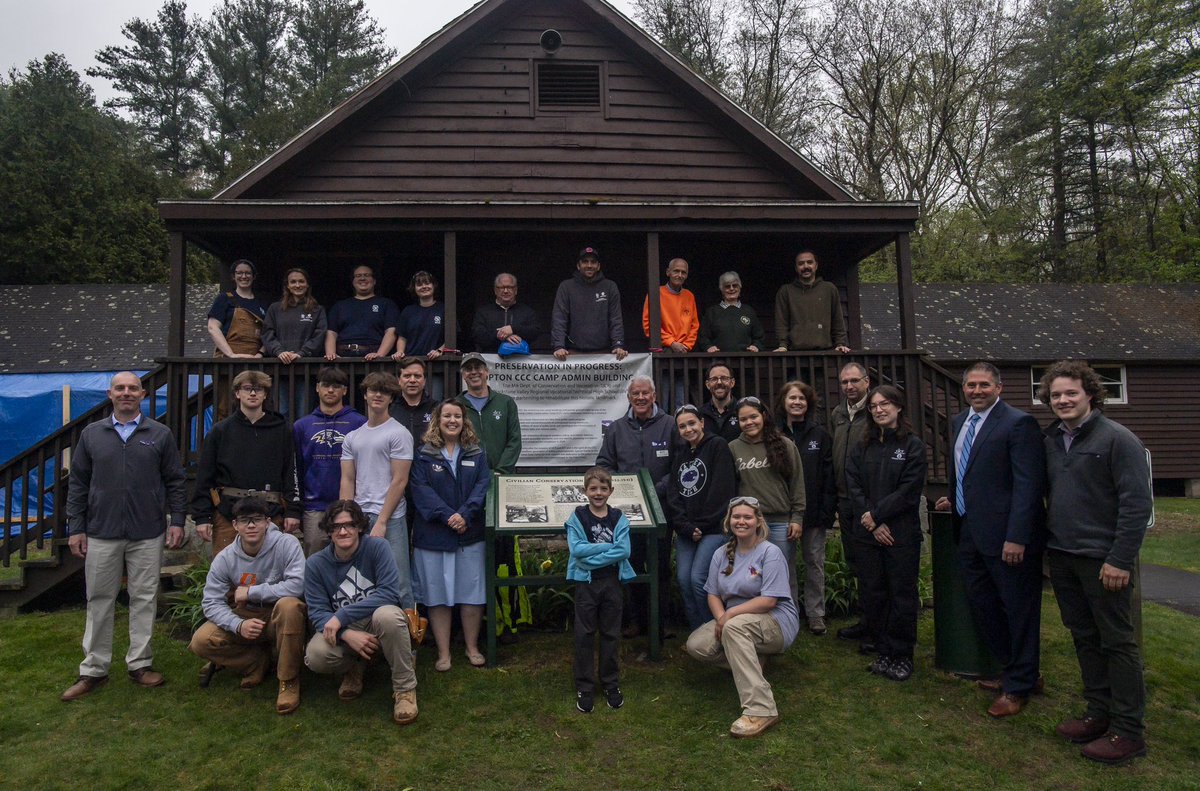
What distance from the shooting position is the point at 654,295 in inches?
302

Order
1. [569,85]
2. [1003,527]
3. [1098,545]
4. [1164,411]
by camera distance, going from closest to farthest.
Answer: [1098,545] → [1003,527] → [569,85] → [1164,411]

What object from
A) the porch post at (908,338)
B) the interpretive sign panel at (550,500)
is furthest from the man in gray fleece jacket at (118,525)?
the porch post at (908,338)

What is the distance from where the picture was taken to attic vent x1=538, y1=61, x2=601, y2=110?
948cm

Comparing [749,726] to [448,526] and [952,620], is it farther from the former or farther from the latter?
[448,526]

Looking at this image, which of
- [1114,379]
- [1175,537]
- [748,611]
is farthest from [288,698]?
[1114,379]

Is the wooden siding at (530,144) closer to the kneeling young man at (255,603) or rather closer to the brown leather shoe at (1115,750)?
the kneeling young man at (255,603)

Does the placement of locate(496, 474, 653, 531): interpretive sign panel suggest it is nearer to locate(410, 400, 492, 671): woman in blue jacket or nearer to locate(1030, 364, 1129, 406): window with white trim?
locate(410, 400, 492, 671): woman in blue jacket

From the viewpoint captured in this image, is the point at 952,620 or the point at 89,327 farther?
the point at 89,327

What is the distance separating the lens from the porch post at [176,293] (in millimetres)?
7477

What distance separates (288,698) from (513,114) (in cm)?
697

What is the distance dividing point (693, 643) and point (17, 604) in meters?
6.05

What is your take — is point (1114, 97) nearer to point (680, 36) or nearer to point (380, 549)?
point (680, 36)

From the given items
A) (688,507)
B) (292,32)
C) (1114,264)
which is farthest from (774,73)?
(688,507)

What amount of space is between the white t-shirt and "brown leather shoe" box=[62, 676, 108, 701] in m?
1.98
